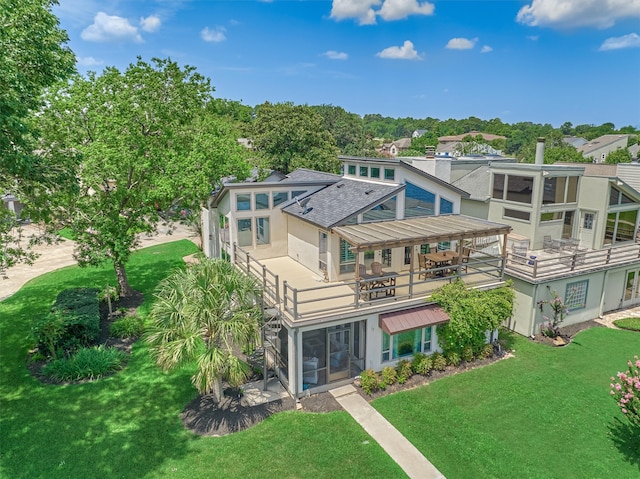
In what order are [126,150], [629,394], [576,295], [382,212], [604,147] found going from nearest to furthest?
[629,394]
[382,212]
[126,150]
[576,295]
[604,147]

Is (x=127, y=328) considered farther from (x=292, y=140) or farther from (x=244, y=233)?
(x=292, y=140)

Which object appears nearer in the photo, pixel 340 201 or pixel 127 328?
pixel 127 328

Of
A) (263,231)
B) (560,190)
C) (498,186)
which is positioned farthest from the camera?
(498,186)

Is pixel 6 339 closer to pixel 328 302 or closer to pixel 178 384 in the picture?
pixel 178 384

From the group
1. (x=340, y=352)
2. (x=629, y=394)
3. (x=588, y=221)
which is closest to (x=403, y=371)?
(x=340, y=352)

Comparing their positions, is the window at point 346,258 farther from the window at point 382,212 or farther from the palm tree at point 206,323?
the palm tree at point 206,323

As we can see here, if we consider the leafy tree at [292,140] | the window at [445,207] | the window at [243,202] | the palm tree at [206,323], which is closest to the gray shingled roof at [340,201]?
the window at [243,202]

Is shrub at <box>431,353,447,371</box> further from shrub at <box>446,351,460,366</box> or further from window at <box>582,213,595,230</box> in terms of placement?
window at <box>582,213,595,230</box>

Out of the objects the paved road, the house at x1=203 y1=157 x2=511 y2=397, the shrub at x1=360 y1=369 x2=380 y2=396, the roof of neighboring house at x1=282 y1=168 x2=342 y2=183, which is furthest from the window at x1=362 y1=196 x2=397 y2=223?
the paved road
